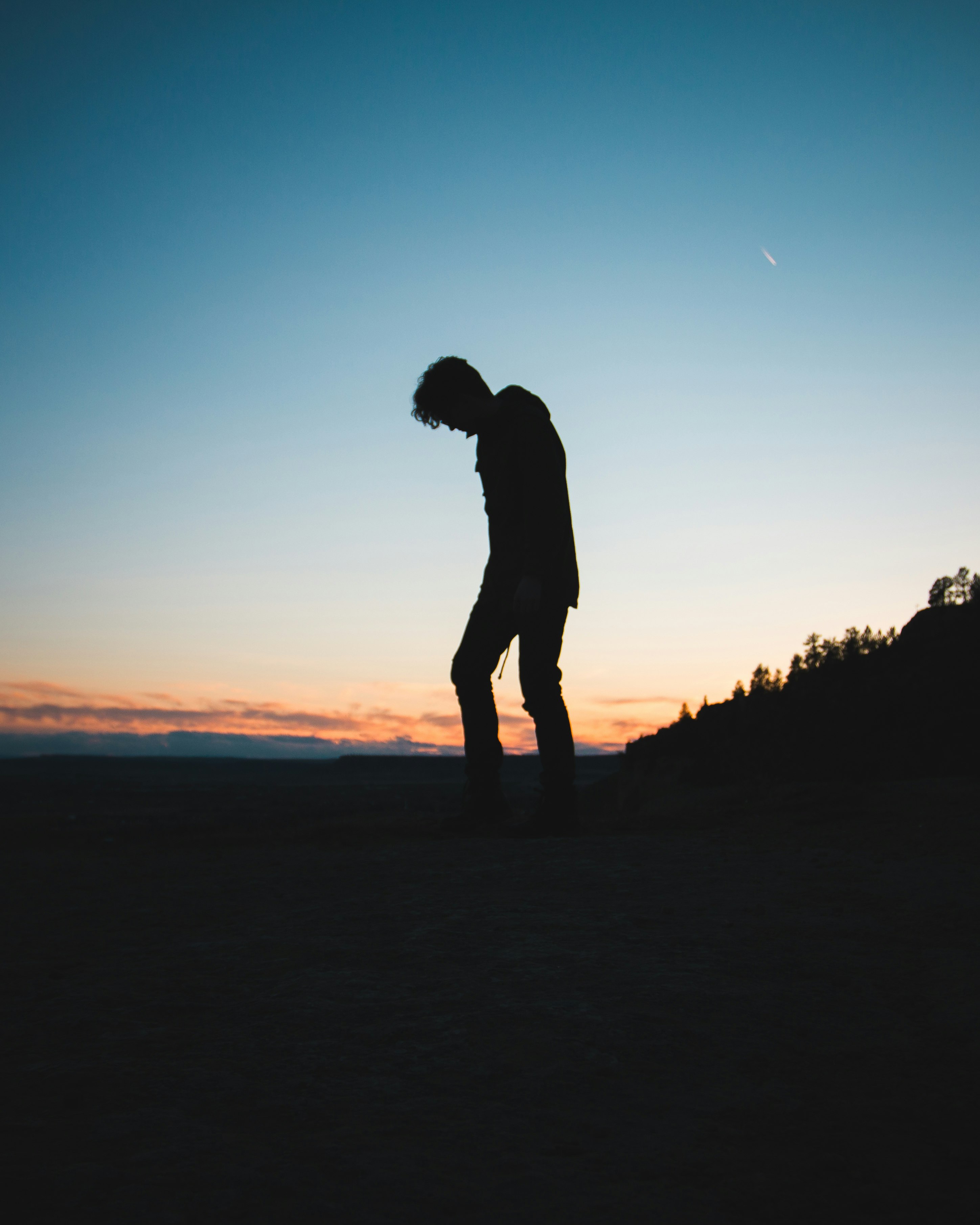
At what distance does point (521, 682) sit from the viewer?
11.7 ft

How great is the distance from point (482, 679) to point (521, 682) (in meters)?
0.38

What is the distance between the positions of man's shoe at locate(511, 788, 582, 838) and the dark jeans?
0.04 meters

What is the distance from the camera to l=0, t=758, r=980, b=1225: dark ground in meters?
0.74

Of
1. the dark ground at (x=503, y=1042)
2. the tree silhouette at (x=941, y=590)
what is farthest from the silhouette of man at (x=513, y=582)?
the tree silhouette at (x=941, y=590)

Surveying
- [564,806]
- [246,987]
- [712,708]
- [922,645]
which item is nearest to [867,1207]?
[246,987]

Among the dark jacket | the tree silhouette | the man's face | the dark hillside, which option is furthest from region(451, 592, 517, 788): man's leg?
the tree silhouette

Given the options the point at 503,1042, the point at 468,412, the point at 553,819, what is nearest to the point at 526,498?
the point at 468,412

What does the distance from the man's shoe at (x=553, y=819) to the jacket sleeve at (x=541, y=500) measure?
0.98 metres

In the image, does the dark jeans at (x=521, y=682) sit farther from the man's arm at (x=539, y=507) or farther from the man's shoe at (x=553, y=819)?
the man's arm at (x=539, y=507)

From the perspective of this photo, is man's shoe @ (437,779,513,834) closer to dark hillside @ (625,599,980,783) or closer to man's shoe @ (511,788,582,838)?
man's shoe @ (511,788,582,838)

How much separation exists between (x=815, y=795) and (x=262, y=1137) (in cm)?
381

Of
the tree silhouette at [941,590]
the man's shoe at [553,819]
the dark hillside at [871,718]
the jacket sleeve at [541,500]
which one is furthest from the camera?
the tree silhouette at [941,590]

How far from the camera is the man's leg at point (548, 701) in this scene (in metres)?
3.49

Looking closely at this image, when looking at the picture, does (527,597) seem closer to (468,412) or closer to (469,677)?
(469,677)
